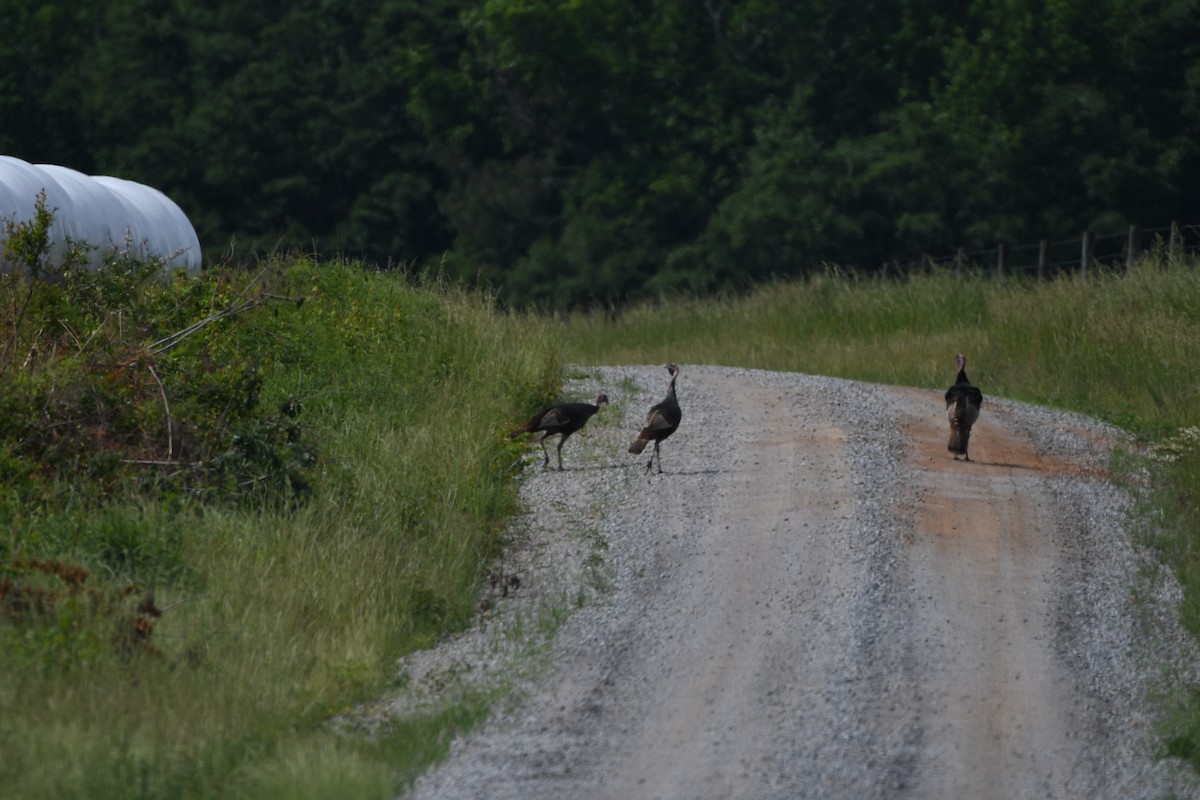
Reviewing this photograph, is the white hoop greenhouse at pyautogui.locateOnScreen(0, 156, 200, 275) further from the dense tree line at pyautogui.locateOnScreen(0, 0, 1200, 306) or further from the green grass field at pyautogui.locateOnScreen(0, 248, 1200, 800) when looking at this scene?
the dense tree line at pyautogui.locateOnScreen(0, 0, 1200, 306)

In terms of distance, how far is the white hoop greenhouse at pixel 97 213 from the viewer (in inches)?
665

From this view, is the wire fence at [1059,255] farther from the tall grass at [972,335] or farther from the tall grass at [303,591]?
the tall grass at [303,591]

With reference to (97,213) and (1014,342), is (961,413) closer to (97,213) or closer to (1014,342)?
(1014,342)

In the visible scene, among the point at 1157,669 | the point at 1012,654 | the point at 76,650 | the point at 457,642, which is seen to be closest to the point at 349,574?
the point at 457,642

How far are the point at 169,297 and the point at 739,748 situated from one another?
7.64m

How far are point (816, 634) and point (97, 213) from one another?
1264 centimetres

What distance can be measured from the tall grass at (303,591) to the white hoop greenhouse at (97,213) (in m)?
2.34

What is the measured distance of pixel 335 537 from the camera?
433 inches

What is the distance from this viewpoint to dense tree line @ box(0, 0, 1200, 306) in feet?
123

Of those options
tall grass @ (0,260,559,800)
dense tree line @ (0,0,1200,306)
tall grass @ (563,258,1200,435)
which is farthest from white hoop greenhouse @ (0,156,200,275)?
dense tree line @ (0,0,1200,306)

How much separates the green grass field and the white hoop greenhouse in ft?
7.32

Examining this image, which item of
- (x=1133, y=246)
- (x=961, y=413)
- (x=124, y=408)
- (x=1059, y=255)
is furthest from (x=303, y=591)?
(x=1059, y=255)

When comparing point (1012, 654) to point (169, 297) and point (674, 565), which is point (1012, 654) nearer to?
point (674, 565)

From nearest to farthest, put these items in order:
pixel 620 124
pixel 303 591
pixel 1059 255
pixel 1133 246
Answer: pixel 303 591
pixel 1133 246
pixel 1059 255
pixel 620 124
